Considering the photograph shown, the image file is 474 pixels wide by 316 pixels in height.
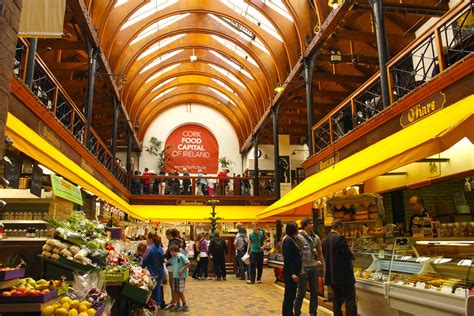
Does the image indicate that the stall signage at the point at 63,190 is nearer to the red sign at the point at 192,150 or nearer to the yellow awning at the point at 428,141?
the yellow awning at the point at 428,141

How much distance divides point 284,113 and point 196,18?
652 centimetres

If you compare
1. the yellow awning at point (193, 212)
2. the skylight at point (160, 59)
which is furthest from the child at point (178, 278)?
the skylight at point (160, 59)

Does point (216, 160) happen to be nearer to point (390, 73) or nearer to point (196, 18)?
point (196, 18)

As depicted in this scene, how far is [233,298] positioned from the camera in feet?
25.9

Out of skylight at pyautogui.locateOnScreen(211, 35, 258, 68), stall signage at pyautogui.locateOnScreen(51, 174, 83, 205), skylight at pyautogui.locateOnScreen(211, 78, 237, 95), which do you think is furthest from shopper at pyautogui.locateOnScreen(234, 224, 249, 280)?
skylight at pyautogui.locateOnScreen(211, 78, 237, 95)

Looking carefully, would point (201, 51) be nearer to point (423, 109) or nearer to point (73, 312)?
point (423, 109)

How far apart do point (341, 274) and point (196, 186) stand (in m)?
16.3

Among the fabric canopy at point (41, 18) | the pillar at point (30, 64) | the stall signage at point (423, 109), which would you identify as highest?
the pillar at point (30, 64)

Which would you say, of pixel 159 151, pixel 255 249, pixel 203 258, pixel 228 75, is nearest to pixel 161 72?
pixel 228 75

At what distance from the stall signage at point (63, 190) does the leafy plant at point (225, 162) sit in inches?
771

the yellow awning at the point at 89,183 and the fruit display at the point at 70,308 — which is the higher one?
A: the yellow awning at the point at 89,183

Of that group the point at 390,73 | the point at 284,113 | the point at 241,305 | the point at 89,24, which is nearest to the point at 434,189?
the point at 390,73

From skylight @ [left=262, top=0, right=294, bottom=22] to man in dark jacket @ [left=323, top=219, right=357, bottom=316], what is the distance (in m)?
11.4

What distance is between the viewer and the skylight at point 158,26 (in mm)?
16922
